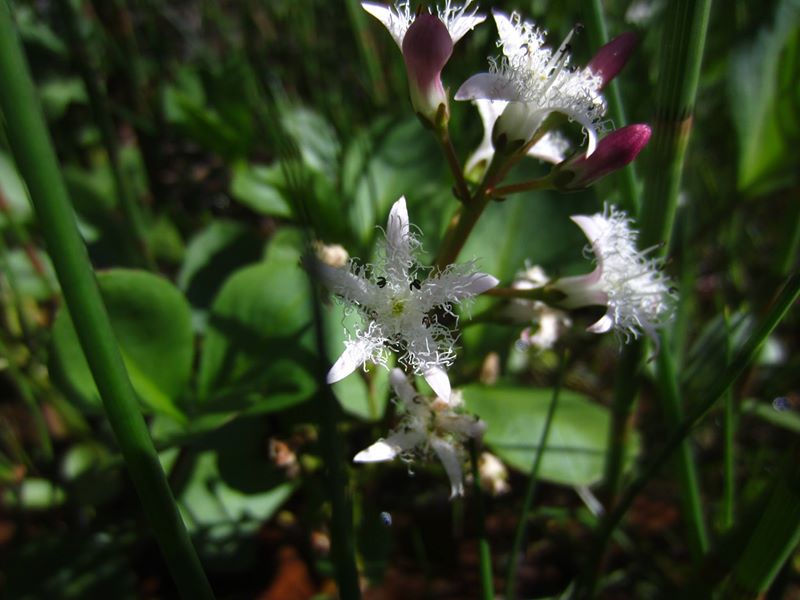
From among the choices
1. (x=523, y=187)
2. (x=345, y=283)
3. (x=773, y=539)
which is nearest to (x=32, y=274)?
(x=345, y=283)

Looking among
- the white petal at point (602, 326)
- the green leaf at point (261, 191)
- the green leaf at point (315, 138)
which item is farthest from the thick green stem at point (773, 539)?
the green leaf at point (315, 138)

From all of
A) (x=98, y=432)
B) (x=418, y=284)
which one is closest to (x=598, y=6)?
(x=418, y=284)

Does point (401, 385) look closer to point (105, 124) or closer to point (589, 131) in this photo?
point (589, 131)

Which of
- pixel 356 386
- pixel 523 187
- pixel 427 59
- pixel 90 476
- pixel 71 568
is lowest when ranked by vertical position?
pixel 71 568

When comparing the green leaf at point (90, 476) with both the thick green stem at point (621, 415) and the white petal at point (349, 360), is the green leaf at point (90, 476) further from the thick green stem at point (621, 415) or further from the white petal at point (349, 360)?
the thick green stem at point (621, 415)

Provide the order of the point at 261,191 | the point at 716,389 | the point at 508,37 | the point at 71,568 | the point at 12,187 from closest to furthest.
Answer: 1. the point at 716,389
2. the point at 508,37
3. the point at 71,568
4. the point at 261,191
5. the point at 12,187

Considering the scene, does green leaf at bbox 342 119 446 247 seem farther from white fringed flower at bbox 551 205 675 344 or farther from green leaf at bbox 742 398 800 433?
green leaf at bbox 742 398 800 433

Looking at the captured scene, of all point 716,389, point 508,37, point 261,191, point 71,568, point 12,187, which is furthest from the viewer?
point 12,187
